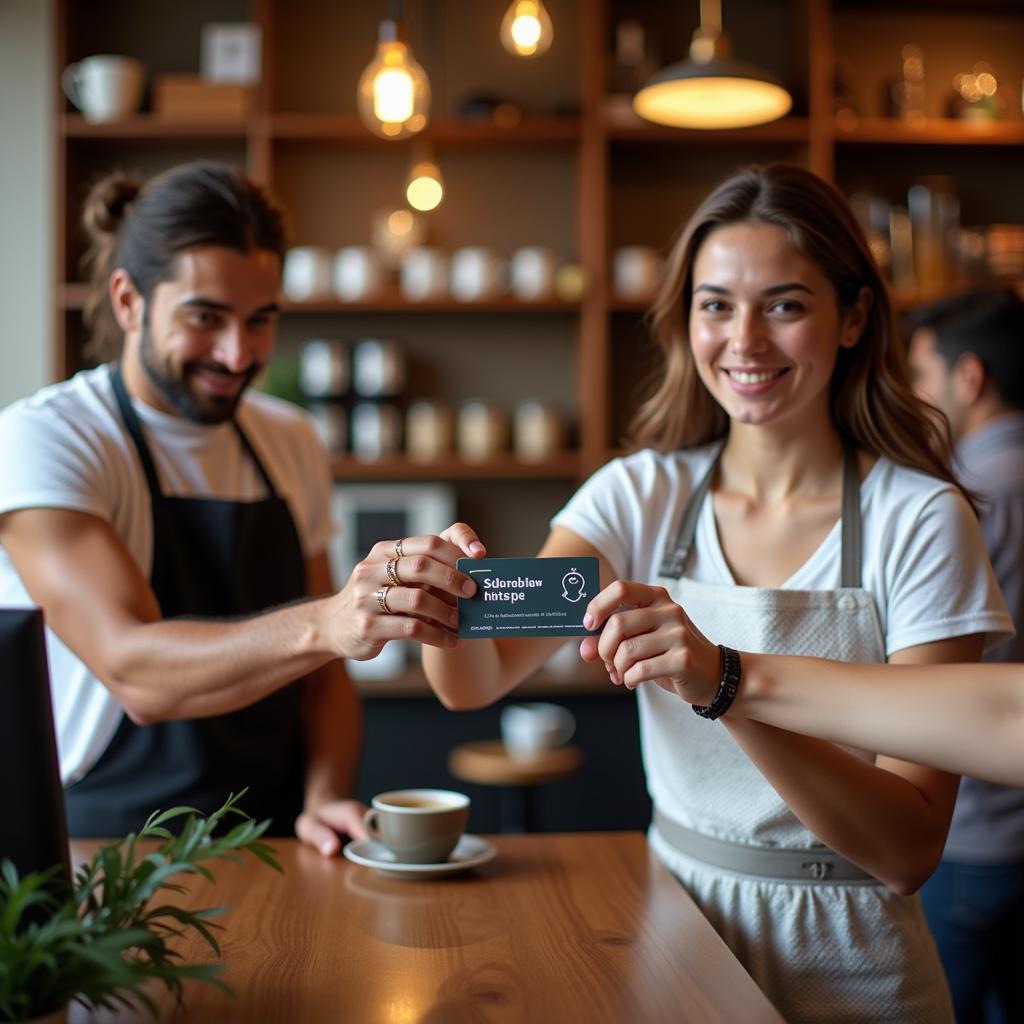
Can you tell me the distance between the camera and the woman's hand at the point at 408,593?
1.38 meters

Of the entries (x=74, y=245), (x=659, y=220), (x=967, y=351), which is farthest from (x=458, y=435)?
(x=967, y=351)

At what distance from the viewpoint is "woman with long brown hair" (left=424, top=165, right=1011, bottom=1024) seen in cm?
138

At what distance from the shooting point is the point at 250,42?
4.12 m

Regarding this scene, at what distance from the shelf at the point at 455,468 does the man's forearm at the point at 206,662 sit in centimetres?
247

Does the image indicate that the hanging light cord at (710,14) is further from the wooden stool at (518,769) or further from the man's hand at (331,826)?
the man's hand at (331,826)

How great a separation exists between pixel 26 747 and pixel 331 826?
0.76 m

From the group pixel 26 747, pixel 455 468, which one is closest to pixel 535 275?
pixel 455 468

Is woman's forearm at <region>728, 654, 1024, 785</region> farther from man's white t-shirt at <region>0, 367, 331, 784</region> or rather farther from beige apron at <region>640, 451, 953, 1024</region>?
man's white t-shirt at <region>0, 367, 331, 784</region>

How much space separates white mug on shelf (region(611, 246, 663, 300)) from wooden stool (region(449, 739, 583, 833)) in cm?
162

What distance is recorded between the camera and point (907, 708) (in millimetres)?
1282

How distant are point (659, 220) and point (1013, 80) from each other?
1428 mm

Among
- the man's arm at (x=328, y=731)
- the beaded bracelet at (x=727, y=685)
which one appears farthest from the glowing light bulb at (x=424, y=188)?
the beaded bracelet at (x=727, y=685)

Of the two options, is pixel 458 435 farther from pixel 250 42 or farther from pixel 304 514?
pixel 304 514

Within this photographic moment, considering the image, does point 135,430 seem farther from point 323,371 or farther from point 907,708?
point 323,371
